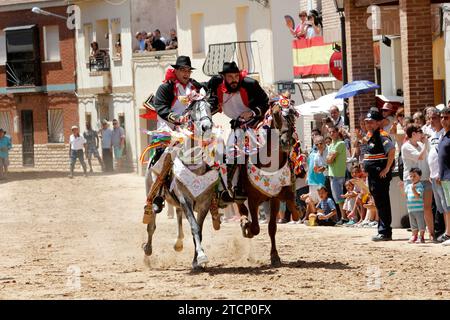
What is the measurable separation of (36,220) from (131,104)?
821 inches

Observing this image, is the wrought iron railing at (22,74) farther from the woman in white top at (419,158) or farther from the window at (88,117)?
the woman in white top at (419,158)

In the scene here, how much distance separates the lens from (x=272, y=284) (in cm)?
1446

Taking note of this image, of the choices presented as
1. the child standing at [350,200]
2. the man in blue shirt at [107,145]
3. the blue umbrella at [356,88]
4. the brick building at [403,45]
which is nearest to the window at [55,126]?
the man in blue shirt at [107,145]

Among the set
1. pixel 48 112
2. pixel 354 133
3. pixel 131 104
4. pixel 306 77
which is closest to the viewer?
pixel 354 133

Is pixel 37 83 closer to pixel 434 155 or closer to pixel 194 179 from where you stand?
pixel 434 155

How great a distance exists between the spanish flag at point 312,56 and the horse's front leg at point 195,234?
17.1 metres

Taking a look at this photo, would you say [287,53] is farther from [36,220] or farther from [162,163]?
[162,163]

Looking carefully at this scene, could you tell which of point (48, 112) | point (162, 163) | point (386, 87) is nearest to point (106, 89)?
point (48, 112)

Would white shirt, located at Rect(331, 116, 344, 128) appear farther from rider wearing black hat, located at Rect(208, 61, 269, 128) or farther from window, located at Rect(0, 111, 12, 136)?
window, located at Rect(0, 111, 12, 136)

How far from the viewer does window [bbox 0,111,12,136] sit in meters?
58.4

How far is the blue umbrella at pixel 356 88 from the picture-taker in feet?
81.1

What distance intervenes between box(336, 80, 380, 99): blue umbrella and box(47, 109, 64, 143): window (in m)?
32.0

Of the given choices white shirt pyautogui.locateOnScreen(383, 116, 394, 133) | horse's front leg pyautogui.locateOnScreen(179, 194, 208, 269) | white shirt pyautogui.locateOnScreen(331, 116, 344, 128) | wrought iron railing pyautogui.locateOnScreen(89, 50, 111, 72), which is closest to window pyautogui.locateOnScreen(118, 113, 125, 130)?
wrought iron railing pyautogui.locateOnScreen(89, 50, 111, 72)

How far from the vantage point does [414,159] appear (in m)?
19.1
